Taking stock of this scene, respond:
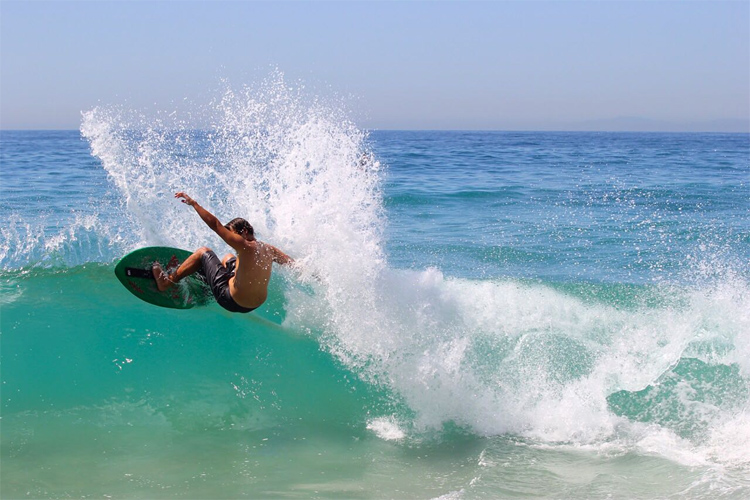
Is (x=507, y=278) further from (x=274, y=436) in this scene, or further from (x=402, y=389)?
(x=274, y=436)

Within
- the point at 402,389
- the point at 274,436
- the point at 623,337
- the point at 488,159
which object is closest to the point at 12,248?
the point at 274,436

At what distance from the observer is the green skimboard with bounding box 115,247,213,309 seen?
6.71 metres

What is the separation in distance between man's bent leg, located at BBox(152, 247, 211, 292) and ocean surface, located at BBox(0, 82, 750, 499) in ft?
2.34

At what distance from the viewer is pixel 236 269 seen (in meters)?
6.12

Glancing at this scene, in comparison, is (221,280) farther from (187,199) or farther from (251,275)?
(187,199)

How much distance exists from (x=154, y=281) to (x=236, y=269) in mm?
1187

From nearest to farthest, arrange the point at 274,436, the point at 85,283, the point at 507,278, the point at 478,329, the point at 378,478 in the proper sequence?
the point at 378,478, the point at 274,436, the point at 478,329, the point at 85,283, the point at 507,278

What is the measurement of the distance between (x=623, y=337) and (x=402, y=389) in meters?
2.69

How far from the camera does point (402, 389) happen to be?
639cm

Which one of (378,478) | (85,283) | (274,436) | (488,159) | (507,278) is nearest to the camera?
(378,478)

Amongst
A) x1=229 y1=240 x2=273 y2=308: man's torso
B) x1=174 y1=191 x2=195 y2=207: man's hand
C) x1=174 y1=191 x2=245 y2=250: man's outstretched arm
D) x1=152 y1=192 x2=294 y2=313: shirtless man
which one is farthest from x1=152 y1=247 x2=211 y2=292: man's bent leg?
x1=174 y1=191 x2=195 y2=207: man's hand

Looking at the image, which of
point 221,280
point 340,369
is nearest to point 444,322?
point 340,369

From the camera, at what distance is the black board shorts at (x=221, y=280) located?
630 centimetres

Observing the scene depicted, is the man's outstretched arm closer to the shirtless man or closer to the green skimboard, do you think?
the shirtless man
